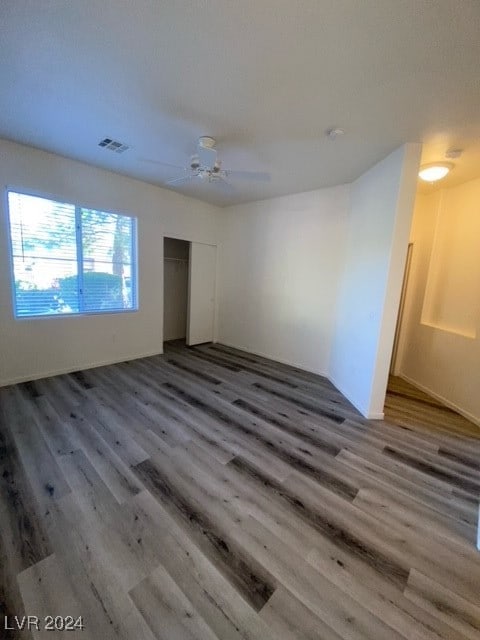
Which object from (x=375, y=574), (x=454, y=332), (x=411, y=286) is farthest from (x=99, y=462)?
(x=411, y=286)

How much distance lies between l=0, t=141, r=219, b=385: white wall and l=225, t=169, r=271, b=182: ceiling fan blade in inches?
56.5

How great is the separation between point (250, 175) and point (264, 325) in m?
2.57

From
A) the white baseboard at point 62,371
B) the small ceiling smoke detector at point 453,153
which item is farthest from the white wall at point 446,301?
the white baseboard at point 62,371

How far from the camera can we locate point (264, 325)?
16.4 feet

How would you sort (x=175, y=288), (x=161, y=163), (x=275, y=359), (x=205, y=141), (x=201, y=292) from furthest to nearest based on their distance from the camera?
1. (x=175, y=288)
2. (x=201, y=292)
3. (x=275, y=359)
4. (x=161, y=163)
5. (x=205, y=141)

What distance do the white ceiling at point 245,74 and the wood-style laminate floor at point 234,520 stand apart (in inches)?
116

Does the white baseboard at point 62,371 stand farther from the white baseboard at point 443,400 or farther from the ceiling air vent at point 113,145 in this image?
the white baseboard at point 443,400

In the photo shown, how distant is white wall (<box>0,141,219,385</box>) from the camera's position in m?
3.13

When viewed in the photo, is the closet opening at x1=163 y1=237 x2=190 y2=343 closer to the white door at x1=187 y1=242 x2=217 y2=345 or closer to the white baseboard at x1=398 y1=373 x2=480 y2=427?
the white door at x1=187 y1=242 x2=217 y2=345

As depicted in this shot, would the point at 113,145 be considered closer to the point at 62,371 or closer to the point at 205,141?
the point at 205,141

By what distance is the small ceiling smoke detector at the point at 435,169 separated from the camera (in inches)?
114

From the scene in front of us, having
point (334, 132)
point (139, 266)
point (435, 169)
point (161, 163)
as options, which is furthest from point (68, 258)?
point (435, 169)

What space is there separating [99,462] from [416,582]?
2.18m

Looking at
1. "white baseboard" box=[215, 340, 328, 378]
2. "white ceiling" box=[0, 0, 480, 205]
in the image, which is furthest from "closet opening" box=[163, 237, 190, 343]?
"white ceiling" box=[0, 0, 480, 205]
